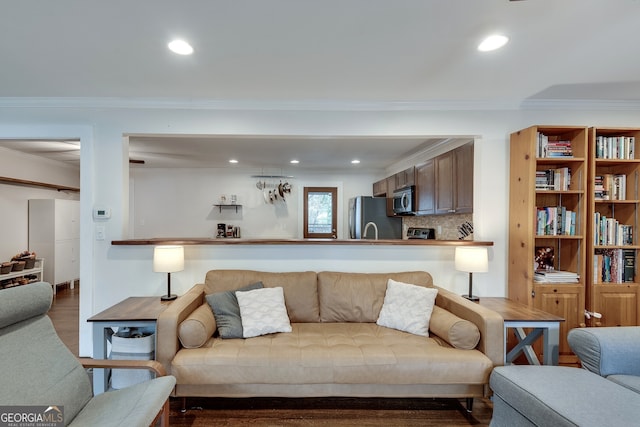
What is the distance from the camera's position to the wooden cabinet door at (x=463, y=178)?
9.82 ft

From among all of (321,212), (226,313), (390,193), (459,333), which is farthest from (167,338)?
(321,212)

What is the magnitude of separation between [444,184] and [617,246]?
1.53 m

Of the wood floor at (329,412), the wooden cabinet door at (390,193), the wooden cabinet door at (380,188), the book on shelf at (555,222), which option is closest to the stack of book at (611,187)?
the book on shelf at (555,222)

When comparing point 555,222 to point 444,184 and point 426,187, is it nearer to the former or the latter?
point 444,184

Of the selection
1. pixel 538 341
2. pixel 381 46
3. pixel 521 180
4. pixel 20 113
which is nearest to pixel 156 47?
pixel 381 46

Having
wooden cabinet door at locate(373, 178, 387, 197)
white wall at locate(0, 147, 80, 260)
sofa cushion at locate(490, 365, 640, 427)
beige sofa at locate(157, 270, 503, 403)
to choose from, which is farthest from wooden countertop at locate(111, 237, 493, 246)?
white wall at locate(0, 147, 80, 260)

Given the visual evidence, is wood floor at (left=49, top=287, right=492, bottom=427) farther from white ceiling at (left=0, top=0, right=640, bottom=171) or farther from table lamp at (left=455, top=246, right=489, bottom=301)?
white ceiling at (left=0, top=0, right=640, bottom=171)

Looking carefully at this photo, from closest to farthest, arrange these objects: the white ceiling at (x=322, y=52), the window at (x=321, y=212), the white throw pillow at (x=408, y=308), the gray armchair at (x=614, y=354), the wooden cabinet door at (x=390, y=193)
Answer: the white ceiling at (x=322, y=52) < the gray armchair at (x=614, y=354) < the white throw pillow at (x=408, y=308) < the wooden cabinet door at (x=390, y=193) < the window at (x=321, y=212)

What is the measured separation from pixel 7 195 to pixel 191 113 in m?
4.51

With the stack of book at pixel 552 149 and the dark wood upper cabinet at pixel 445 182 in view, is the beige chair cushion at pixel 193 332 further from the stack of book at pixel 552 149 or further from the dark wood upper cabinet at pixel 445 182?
the stack of book at pixel 552 149

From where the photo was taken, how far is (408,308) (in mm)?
2428

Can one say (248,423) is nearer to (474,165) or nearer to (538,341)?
(538,341)

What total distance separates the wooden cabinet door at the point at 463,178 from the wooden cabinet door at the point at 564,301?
0.91m

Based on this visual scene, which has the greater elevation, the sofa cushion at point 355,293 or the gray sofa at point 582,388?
the sofa cushion at point 355,293
